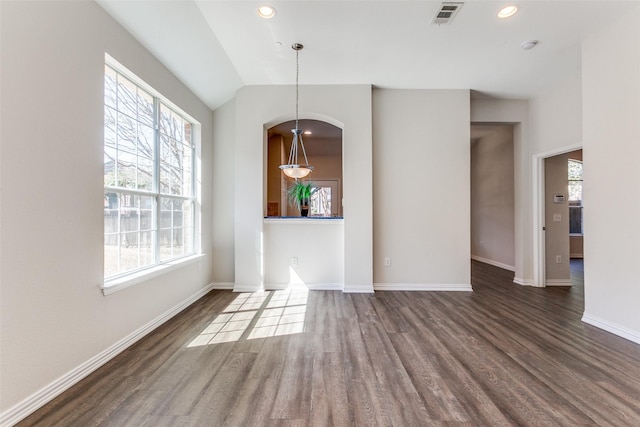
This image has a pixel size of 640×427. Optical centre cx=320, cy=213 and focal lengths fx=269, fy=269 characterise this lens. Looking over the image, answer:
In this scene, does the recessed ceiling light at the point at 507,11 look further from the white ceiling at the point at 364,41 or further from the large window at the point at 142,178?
the large window at the point at 142,178

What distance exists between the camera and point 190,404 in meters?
1.64

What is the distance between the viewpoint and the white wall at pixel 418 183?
159 inches

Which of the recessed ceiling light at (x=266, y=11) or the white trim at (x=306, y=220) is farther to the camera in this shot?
the white trim at (x=306, y=220)

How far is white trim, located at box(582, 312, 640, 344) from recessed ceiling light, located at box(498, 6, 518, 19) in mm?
3103

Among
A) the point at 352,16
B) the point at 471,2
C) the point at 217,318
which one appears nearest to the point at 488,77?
the point at 471,2

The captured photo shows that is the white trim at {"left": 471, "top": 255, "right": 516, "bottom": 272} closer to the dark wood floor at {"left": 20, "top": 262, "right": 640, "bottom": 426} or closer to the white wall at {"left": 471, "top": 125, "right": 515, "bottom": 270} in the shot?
the white wall at {"left": 471, "top": 125, "right": 515, "bottom": 270}

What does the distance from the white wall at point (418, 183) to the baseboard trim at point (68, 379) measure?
2.97m

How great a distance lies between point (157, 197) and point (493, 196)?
6279 mm

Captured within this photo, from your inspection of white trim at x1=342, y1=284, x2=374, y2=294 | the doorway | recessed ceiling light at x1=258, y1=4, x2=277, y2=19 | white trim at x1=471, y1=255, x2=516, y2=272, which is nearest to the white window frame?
recessed ceiling light at x1=258, y1=4, x2=277, y2=19

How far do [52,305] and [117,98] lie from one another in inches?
68.6

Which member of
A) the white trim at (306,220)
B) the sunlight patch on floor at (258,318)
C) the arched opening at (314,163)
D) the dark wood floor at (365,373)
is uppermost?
the arched opening at (314,163)

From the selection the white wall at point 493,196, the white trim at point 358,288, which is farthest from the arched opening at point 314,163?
the white wall at point 493,196

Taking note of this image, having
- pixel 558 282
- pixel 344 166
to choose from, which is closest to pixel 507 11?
pixel 344 166

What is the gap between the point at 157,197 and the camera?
2.96 meters
